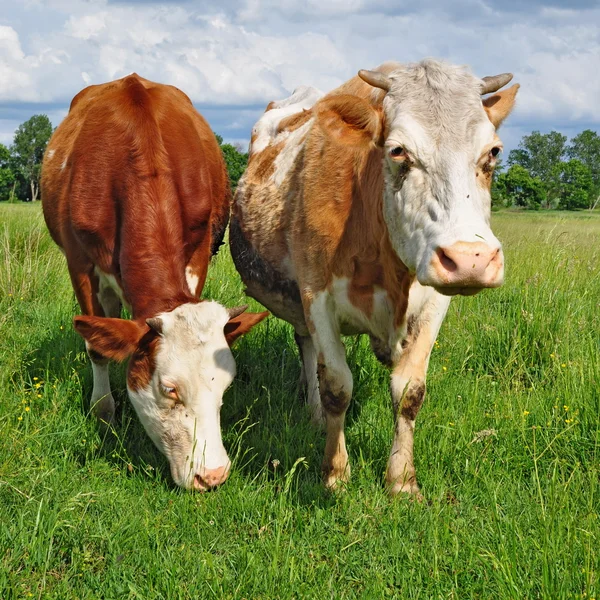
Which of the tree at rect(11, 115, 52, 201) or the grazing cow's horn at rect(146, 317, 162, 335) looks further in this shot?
the tree at rect(11, 115, 52, 201)

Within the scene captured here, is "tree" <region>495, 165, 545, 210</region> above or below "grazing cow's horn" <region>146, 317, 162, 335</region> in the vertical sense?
below

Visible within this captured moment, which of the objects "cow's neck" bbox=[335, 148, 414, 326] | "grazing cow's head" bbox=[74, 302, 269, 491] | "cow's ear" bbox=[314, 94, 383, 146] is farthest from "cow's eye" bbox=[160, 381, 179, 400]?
"cow's ear" bbox=[314, 94, 383, 146]

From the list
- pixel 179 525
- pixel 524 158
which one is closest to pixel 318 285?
pixel 179 525

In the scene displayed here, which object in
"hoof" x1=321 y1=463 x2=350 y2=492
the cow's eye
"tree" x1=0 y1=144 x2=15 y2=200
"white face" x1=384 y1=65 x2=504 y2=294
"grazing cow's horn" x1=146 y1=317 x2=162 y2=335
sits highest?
"white face" x1=384 y1=65 x2=504 y2=294

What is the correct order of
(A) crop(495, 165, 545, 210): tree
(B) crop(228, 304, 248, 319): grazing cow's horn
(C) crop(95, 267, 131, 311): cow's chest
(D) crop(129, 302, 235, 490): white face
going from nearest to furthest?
(D) crop(129, 302, 235, 490): white face → (B) crop(228, 304, 248, 319): grazing cow's horn → (C) crop(95, 267, 131, 311): cow's chest → (A) crop(495, 165, 545, 210): tree

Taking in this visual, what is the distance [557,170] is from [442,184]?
89.5 metres

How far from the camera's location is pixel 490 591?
2.93 m

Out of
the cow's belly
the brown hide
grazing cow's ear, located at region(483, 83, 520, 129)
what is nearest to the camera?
grazing cow's ear, located at region(483, 83, 520, 129)

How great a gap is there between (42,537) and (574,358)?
3666mm

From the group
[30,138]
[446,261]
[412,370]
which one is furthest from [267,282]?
[30,138]

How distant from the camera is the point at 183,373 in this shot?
4.03m

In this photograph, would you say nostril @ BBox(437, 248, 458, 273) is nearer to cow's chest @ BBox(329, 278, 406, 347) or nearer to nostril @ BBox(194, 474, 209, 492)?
cow's chest @ BBox(329, 278, 406, 347)

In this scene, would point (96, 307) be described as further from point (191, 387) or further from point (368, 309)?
point (368, 309)

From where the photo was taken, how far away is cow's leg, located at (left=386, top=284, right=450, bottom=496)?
4055 mm
